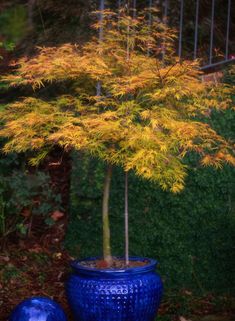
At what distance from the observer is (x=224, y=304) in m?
5.25

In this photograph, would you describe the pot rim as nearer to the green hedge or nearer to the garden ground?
the garden ground

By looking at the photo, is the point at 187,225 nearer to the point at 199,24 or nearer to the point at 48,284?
the point at 48,284

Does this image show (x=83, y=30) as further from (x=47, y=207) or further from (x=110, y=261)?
(x=110, y=261)

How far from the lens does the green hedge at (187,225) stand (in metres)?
5.36

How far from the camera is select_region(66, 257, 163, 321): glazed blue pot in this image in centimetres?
440

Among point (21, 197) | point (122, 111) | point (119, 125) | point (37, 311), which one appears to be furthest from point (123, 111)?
point (21, 197)

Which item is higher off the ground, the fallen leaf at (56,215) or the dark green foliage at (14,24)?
the dark green foliage at (14,24)

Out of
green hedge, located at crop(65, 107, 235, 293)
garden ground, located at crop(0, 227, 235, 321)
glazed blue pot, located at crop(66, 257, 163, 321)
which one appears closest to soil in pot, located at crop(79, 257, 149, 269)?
glazed blue pot, located at crop(66, 257, 163, 321)

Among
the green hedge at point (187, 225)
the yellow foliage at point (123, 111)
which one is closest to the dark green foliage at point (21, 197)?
the green hedge at point (187, 225)

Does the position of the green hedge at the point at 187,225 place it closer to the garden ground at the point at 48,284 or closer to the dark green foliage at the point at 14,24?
the garden ground at the point at 48,284

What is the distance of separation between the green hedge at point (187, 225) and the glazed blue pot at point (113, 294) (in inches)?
35.5

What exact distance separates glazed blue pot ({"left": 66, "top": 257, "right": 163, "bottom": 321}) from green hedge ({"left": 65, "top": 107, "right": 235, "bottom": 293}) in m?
0.90

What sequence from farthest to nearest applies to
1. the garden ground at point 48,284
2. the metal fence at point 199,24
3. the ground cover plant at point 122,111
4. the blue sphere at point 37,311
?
the metal fence at point 199,24, the garden ground at point 48,284, the blue sphere at point 37,311, the ground cover plant at point 122,111

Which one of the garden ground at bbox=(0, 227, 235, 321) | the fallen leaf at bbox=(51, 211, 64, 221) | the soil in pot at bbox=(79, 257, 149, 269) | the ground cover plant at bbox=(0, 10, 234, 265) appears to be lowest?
the garden ground at bbox=(0, 227, 235, 321)
